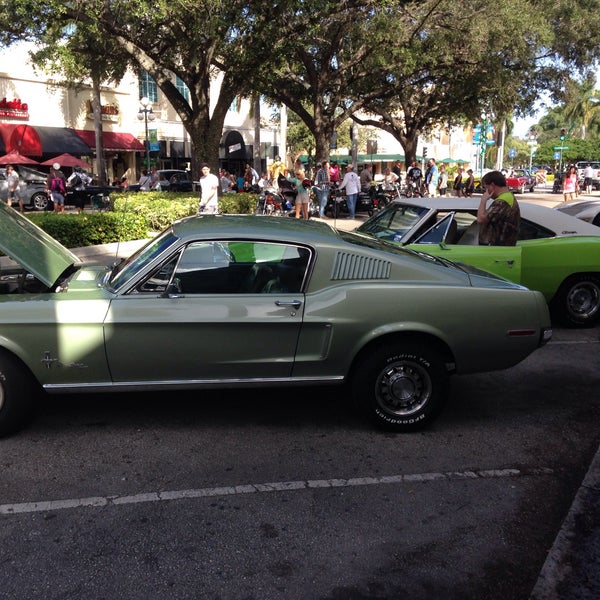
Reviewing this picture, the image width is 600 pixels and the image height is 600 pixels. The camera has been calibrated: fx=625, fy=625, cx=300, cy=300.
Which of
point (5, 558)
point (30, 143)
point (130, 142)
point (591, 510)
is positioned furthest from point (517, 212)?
point (130, 142)

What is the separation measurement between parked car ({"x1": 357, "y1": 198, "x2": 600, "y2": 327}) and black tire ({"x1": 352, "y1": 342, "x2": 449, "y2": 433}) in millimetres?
2469

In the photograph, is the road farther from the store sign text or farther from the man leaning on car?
the store sign text

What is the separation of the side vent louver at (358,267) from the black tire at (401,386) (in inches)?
20.1

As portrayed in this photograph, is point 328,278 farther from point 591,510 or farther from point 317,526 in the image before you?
point 591,510

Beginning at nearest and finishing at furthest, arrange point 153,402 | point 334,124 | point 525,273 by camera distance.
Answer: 1. point 153,402
2. point 525,273
3. point 334,124

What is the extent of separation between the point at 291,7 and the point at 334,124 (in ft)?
33.7

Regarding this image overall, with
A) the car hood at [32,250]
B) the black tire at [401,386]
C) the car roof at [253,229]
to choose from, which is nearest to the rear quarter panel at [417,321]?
the black tire at [401,386]

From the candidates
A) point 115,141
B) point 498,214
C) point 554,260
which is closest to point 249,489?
point 498,214

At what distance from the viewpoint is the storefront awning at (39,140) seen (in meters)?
30.0

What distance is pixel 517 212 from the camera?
6.66 metres

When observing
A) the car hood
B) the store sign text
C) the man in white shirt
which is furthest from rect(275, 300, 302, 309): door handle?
the man in white shirt

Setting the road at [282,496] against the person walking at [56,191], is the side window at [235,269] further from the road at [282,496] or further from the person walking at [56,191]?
the person walking at [56,191]

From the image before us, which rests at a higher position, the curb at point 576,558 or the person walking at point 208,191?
the person walking at point 208,191

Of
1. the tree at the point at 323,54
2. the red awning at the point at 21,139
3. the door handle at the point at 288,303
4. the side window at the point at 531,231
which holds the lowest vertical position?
the door handle at the point at 288,303
